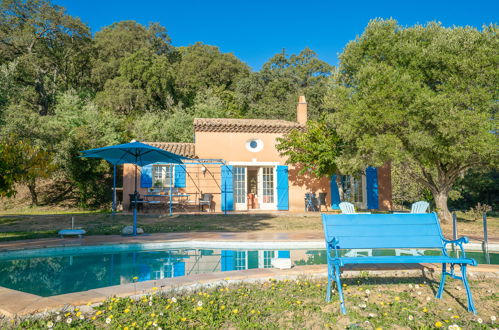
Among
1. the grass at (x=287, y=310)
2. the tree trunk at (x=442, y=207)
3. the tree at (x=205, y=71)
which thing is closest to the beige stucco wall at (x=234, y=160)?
the tree trunk at (x=442, y=207)

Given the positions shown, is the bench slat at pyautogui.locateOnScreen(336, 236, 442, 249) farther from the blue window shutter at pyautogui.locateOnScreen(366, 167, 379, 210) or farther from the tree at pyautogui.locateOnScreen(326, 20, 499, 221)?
the blue window shutter at pyautogui.locateOnScreen(366, 167, 379, 210)

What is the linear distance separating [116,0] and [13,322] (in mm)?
32766

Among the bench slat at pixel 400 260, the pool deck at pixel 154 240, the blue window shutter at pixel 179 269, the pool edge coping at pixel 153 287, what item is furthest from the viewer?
the pool deck at pixel 154 240

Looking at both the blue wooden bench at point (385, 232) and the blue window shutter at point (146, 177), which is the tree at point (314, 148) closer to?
the blue window shutter at point (146, 177)

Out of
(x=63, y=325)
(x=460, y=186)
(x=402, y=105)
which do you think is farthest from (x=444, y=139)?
(x=460, y=186)

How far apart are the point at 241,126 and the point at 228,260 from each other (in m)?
10.3

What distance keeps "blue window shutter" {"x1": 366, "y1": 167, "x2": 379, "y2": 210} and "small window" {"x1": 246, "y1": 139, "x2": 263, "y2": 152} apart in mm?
5032

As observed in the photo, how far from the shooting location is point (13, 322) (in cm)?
280

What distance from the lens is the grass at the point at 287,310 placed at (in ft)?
9.32

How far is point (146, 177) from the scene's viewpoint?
1522 cm

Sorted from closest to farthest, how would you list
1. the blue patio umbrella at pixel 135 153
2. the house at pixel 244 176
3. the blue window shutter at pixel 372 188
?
the blue patio umbrella at pixel 135 153, the house at pixel 244 176, the blue window shutter at pixel 372 188

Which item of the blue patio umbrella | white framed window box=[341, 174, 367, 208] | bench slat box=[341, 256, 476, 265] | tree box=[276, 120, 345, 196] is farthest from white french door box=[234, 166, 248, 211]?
bench slat box=[341, 256, 476, 265]

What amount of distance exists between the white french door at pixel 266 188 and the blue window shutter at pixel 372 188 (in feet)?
14.3

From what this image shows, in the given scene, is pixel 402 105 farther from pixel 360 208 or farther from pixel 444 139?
pixel 360 208
